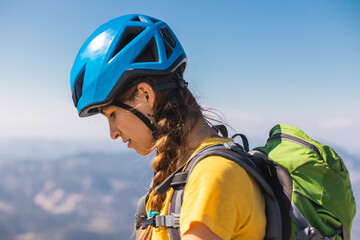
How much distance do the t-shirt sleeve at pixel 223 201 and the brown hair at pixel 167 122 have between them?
0.56 meters

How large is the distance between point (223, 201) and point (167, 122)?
0.88m

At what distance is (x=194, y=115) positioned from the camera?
249 cm

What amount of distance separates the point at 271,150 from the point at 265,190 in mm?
369

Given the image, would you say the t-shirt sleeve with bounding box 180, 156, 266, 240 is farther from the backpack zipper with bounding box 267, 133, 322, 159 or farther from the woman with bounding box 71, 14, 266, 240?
the backpack zipper with bounding box 267, 133, 322, 159

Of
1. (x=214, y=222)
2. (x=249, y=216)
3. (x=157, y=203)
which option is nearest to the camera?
(x=214, y=222)

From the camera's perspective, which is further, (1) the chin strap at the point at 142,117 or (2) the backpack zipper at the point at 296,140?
(1) the chin strap at the point at 142,117

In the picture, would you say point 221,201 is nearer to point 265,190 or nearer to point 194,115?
point 265,190

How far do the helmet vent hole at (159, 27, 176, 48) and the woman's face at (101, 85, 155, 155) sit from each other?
64 centimetres

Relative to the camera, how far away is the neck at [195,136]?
234 cm

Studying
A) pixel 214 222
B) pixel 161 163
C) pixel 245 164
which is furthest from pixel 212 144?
pixel 214 222

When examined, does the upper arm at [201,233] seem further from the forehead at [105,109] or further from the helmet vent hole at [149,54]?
the helmet vent hole at [149,54]

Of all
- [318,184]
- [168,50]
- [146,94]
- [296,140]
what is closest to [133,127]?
[146,94]

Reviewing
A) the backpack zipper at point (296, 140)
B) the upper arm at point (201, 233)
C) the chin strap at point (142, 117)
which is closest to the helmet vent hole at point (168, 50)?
the chin strap at point (142, 117)

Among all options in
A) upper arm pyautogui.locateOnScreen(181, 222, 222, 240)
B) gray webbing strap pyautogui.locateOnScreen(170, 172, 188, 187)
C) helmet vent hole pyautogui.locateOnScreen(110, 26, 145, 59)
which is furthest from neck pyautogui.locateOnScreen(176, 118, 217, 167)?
helmet vent hole pyautogui.locateOnScreen(110, 26, 145, 59)
